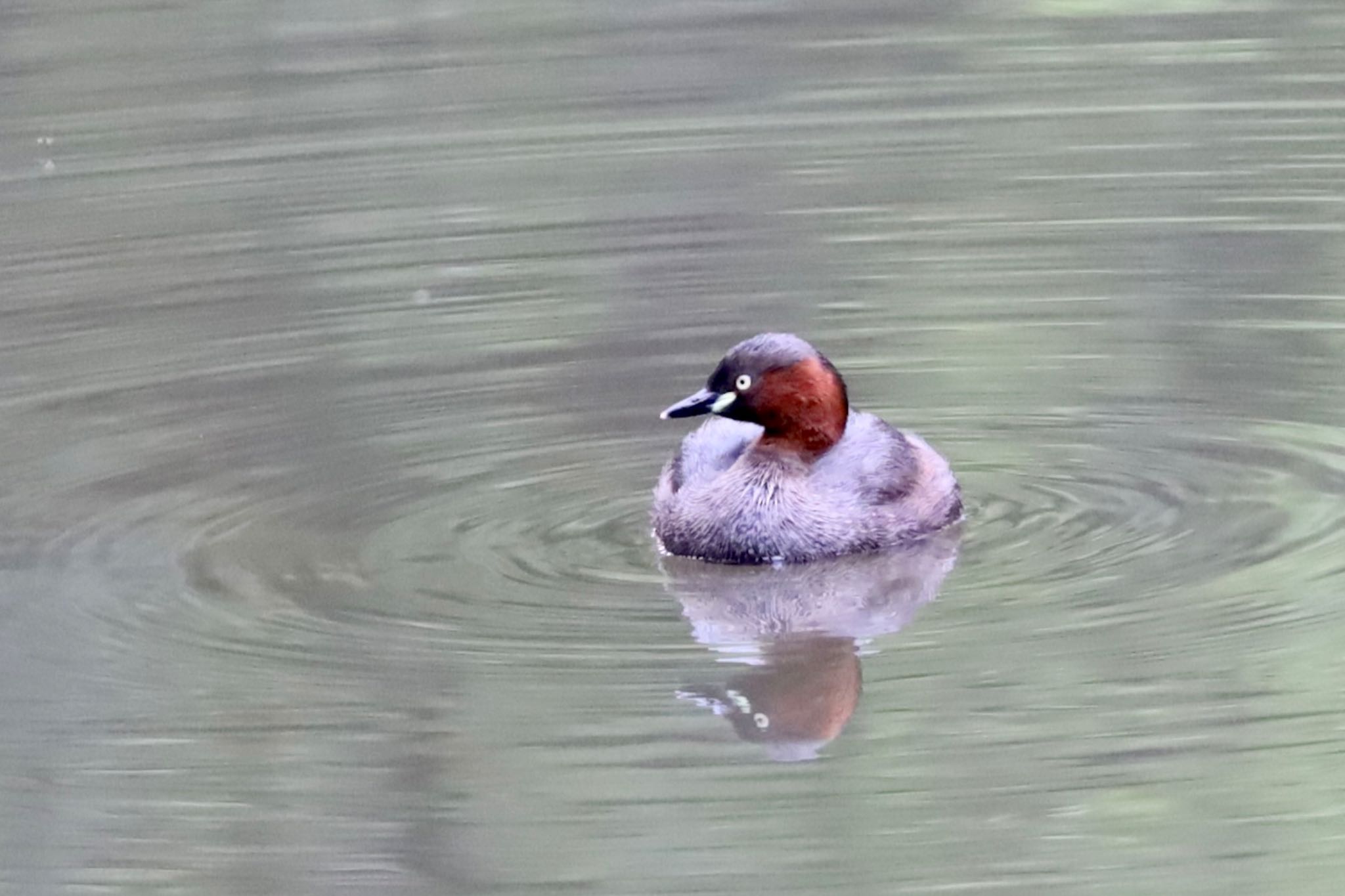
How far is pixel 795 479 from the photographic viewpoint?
376 inches

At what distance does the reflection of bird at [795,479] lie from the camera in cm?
940

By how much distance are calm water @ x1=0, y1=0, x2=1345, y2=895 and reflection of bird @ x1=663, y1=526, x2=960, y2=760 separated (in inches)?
1.0

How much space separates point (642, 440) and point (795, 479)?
117 cm

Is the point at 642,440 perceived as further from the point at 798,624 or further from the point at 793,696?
the point at 793,696

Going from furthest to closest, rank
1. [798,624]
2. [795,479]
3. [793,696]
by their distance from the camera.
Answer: [795,479], [798,624], [793,696]

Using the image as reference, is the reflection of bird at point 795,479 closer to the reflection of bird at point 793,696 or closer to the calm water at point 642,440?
the calm water at point 642,440

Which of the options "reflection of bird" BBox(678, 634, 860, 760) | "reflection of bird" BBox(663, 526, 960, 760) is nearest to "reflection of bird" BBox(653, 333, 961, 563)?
"reflection of bird" BBox(663, 526, 960, 760)

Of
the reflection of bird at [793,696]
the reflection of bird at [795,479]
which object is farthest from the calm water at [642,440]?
the reflection of bird at [795,479]

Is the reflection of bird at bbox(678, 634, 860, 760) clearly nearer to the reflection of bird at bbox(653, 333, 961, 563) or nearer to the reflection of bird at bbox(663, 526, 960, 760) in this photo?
the reflection of bird at bbox(663, 526, 960, 760)

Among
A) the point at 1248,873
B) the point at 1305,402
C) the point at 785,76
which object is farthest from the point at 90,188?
the point at 1248,873

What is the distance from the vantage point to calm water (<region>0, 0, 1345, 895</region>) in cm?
A: 726

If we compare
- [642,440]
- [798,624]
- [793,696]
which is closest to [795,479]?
[798,624]

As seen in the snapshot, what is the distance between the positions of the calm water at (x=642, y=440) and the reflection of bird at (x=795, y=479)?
0.12m

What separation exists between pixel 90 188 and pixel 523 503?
17.6 feet
